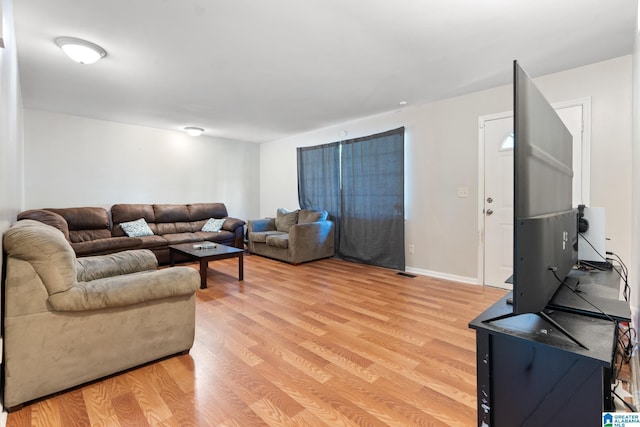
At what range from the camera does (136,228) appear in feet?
15.1

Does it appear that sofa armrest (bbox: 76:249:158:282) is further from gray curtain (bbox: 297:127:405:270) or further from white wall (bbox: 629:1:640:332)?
white wall (bbox: 629:1:640:332)

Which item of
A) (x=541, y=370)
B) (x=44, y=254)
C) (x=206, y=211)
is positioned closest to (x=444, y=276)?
(x=541, y=370)

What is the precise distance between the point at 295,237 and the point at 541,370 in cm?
372

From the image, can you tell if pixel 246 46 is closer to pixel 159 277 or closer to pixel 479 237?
pixel 159 277

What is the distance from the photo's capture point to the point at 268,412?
56.4 inches

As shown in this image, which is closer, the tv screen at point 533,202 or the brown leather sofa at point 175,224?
the tv screen at point 533,202

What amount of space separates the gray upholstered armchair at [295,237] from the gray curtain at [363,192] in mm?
249

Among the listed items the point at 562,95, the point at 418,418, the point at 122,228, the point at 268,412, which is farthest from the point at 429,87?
the point at 122,228

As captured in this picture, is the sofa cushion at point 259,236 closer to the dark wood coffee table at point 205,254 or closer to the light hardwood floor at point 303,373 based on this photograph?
the dark wood coffee table at point 205,254

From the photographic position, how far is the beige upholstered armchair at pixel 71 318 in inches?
54.7

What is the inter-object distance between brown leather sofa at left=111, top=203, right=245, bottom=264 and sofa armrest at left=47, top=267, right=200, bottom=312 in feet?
9.23

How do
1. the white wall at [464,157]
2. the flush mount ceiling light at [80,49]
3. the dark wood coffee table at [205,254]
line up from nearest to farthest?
the flush mount ceiling light at [80,49] → the white wall at [464,157] → the dark wood coffee table at [205,254]

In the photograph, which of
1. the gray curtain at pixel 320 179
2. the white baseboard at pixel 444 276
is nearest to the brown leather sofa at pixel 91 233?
the gray curtain at pixel 320 179

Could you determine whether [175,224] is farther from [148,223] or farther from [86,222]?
[86,222]
